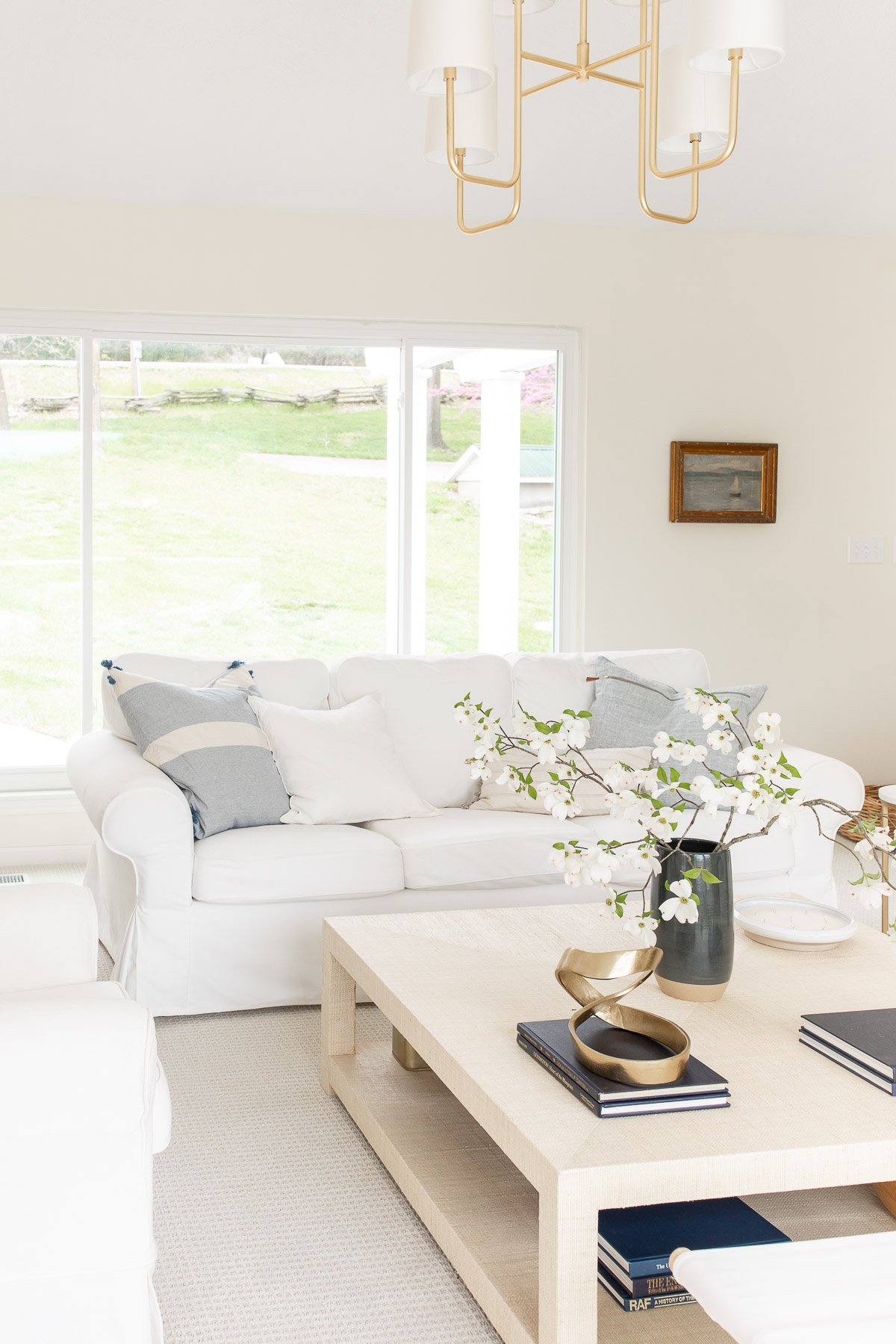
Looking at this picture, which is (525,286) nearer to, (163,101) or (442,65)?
(163,101)

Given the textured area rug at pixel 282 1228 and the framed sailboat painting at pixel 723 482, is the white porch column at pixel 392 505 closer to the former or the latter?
the framed sailboat painting at pixel 723 482

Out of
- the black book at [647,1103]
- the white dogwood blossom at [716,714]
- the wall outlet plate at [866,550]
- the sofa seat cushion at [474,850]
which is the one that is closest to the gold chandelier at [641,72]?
the white dogwood blossom at [716,714]

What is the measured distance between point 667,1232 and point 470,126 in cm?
207

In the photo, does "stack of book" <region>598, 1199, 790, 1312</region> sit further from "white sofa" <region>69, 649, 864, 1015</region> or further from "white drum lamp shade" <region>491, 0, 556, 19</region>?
"white drum lamp shade" <region>491, 0, 556, 19</region>

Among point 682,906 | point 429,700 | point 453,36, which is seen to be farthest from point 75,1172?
point 429,700

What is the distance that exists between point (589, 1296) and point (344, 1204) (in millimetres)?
838

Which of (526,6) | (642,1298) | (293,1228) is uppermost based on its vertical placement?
(526,6)

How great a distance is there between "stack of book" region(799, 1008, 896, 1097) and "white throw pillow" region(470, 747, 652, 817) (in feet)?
5.24

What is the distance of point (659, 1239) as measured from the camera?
1963 millimetres

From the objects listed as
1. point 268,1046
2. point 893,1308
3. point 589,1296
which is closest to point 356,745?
point 268,1046

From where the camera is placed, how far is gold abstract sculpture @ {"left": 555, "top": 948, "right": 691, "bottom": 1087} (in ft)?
6.26

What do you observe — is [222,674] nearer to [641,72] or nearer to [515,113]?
[515,113]

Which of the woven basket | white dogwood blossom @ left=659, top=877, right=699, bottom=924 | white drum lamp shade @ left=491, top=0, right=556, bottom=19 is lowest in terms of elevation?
the woven basket

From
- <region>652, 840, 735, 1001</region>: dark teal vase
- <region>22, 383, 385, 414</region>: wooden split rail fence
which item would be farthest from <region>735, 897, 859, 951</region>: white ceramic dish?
<region>22, 383, 385, 414</region>: wooden split rail fence
